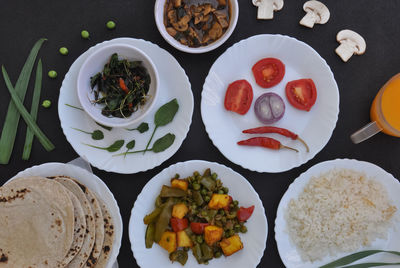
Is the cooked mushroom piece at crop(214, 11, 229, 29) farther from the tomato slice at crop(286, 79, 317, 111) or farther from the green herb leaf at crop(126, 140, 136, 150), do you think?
the green herb leaf at crop(126, 140, 136, 150)

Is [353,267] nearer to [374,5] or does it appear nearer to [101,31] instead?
[374,5]

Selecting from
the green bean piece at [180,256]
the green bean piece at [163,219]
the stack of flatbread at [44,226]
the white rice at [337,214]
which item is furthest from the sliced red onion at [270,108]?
the stack of flatbread at [44,226]

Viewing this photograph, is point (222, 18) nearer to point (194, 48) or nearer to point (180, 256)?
point (194, 48)

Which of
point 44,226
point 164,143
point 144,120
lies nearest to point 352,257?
point 164,143

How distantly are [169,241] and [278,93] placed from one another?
1330 millimetres

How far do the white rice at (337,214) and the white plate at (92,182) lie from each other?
1217 millimetres

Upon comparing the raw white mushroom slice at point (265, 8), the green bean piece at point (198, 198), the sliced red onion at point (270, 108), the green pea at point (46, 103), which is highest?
the raw white mushroom slice at point (265, 8)

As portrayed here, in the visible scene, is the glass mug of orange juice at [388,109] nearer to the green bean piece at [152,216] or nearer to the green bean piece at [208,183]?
the green bean piece at [208,183]

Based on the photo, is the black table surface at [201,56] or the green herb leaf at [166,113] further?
the black table surface at [201,56]

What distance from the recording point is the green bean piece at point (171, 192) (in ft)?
8.30

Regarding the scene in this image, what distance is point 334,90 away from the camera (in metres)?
2.59

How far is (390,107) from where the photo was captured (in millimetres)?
2566

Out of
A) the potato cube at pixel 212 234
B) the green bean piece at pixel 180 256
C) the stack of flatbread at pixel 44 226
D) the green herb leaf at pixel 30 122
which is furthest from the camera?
the green herb leaf at pixel 30 122

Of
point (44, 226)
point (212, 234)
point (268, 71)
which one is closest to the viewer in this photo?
point (44, 226)
